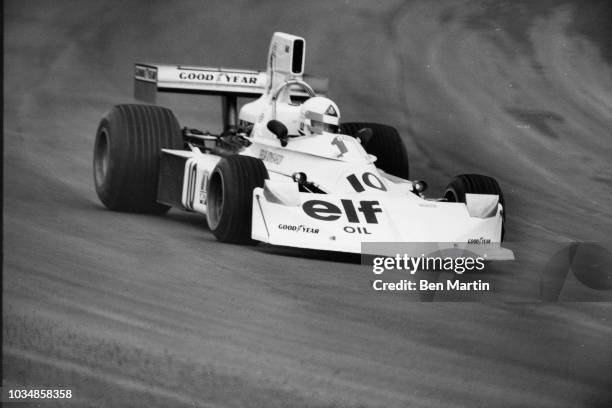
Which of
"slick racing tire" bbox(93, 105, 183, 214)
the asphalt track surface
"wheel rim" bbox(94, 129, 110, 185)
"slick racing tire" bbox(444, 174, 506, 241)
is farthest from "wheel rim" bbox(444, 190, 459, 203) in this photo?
"wheel rim" bbox(94, 129, 110, 185)

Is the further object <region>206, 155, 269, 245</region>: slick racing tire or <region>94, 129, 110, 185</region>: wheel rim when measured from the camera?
<region>94, 129, 110, 185</region>: wheel rim

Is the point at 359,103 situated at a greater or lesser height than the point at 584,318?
greater

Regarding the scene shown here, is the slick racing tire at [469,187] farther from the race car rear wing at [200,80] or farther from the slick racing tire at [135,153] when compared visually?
the slick racing tire at [135,153]

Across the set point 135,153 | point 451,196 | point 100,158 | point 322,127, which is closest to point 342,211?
point 451,196

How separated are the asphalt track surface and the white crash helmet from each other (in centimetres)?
68

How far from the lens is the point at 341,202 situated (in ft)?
23.2

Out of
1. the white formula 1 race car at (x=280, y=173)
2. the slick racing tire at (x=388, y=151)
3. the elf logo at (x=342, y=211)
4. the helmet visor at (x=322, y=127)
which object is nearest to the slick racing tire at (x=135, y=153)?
the white formula 1 race car at (x=280, y=173)

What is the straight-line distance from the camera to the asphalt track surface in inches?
218

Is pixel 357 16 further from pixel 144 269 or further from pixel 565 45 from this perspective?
pixel 144 269

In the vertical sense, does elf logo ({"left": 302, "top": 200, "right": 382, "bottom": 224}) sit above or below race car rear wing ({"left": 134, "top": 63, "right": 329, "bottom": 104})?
below

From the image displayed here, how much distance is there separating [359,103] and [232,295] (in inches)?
188

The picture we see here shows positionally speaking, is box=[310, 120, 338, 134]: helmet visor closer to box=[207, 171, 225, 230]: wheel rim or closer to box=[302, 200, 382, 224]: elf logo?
box=[207, 171, 225, 230]: wheel rim

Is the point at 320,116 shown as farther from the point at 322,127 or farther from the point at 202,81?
the point at 202,81

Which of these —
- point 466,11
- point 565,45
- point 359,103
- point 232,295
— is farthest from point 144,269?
point 359,103
